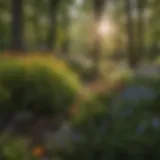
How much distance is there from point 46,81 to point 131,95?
1.73 meters

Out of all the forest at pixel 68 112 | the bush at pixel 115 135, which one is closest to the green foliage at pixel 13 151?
the forest at pixel 68 112

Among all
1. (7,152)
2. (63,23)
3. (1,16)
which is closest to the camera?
(7,152)

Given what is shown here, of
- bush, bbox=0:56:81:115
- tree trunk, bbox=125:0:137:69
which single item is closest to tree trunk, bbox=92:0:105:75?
tree trunk, bbox=125:0:137:69

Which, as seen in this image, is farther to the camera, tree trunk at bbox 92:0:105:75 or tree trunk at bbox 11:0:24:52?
tree trunk at bbox 92:0:105:75

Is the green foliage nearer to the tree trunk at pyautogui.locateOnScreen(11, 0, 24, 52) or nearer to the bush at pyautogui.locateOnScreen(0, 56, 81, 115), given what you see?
the bush at pyautogui.locateOnScreen(0, 56, 81, 115)

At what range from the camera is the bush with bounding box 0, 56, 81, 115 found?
8531 mm

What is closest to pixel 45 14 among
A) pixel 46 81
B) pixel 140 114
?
pixel 46 81

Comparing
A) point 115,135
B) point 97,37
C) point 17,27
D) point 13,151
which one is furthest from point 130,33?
point 13,151

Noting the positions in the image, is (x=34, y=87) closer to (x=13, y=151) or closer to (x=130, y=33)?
(x=13, y=151)

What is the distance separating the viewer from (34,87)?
28.5 feet

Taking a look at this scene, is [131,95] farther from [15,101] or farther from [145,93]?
[15,101]

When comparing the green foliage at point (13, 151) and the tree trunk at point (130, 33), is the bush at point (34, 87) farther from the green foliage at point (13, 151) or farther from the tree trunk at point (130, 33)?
the tree trunk at point (130, 33)

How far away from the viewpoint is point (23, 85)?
8.66 meters

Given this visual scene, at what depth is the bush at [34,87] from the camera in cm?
853
